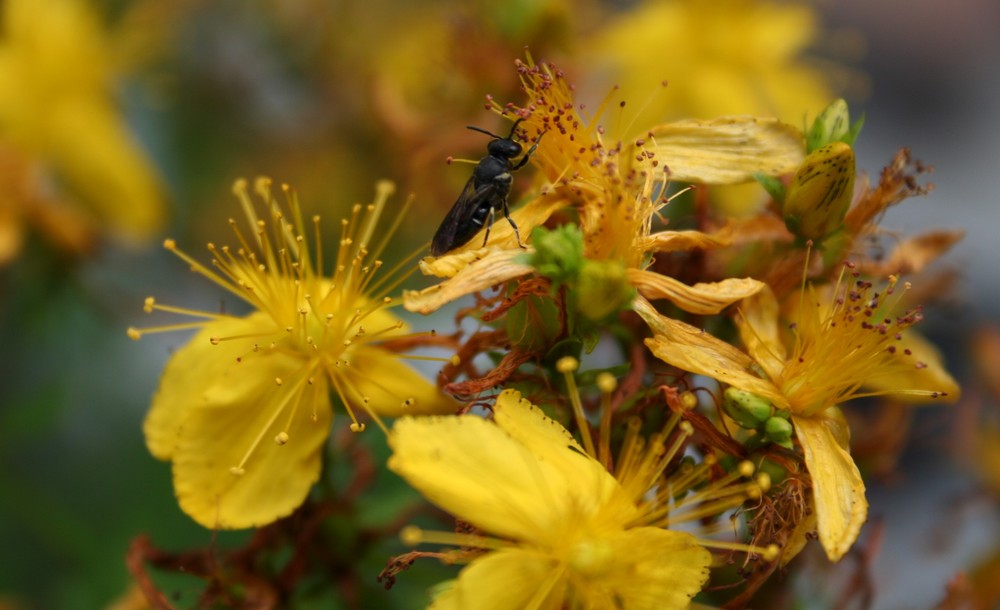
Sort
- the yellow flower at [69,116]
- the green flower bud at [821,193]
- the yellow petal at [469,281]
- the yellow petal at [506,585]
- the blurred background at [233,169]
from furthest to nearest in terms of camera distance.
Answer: the yellow flower at [69,116]
the blurred background at [233,169]
the green flower bud at [821,193]
the yellow petal at [469,281]
the yellow petal at [506,585]

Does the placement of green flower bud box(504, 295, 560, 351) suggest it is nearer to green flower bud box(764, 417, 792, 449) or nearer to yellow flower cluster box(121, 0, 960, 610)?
yellow flower cluster box(121, 0, 960, 610)

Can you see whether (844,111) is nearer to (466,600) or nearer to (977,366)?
(466,600)

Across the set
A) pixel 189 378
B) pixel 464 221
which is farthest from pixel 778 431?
pixel 189 378

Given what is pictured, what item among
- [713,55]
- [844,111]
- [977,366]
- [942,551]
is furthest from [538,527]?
[713,55]

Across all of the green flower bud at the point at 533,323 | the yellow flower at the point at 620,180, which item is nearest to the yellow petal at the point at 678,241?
the yellow flower at the point at 620,180

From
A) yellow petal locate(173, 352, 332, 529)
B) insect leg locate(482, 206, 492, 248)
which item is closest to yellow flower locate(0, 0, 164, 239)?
yellow petal locate(173, 352, 332, 529)

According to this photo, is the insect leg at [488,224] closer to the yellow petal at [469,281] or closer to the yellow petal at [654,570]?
the yellow petal at [469,281]

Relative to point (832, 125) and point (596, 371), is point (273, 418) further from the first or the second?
point (832, 125)
